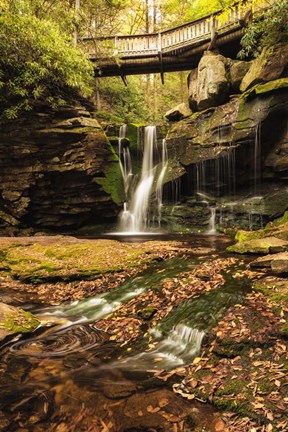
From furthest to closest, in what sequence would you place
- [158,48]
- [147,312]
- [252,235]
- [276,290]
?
1. [158,48]
2. [252,235]
3. [147,312]
4. [276,290]

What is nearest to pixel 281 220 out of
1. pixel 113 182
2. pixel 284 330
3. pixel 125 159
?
pixel 113 182

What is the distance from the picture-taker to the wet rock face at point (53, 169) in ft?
47.1

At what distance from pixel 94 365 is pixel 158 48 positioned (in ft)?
60.7

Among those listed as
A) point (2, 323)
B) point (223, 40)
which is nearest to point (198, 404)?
point (2, 323)

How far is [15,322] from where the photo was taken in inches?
205

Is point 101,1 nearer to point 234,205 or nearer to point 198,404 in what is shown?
point 234,205

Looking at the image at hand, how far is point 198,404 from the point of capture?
3234 millimetres

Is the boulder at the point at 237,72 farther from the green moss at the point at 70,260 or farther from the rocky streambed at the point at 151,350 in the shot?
the rocky streambed at the point at 151,350

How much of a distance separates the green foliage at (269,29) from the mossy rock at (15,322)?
14.0m

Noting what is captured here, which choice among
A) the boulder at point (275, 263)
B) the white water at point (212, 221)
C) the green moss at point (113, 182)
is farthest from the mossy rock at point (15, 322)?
the green moss at point (113, 182)

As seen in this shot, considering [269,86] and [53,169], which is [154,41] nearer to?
[269,86]

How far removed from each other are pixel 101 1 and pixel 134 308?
2131 centimetres

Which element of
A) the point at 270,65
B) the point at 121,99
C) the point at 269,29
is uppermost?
the point at 121,99

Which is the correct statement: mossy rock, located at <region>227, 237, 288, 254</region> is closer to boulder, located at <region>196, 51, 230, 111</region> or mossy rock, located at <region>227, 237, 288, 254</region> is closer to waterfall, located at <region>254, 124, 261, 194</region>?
waterfall, located at <region>254, 124, 261, 194</region>
